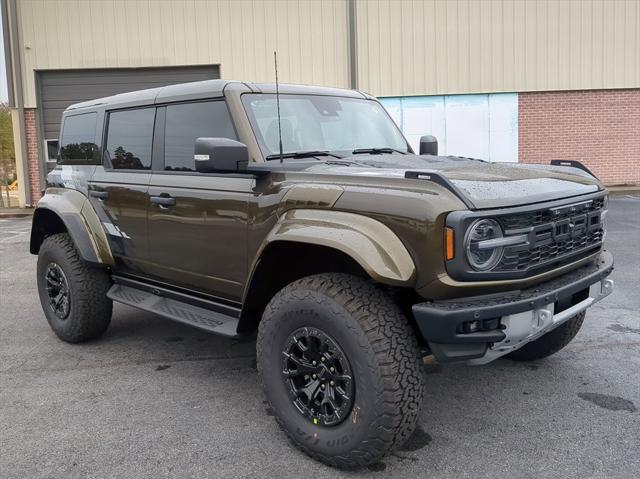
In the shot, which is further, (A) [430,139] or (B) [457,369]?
(A) [430,139]

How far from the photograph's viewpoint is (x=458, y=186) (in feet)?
9.06

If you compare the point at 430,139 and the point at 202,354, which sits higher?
the point at 430,139

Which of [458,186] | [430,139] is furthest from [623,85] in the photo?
[458,186]

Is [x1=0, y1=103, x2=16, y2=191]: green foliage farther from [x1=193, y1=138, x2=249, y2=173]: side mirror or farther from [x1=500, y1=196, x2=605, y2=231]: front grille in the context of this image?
[x1=500, y1=196, x2=605, y2=231]: front grille

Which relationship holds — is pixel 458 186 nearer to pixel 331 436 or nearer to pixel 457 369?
pixel 331 436

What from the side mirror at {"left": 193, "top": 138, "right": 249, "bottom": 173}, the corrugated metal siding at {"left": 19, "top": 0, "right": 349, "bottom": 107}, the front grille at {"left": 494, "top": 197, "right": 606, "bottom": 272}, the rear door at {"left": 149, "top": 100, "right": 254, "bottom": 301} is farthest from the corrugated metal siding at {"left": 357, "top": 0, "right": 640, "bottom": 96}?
the side mirror at {"left": 193, "top": 138, "right": 249, "bottom": 173}

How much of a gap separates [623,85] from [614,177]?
2.53 meters

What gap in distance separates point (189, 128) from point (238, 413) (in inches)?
71.7

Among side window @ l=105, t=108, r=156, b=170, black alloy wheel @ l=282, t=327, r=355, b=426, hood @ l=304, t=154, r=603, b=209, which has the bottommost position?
black alloy wheel @ l=282, t=327, r=355, b=426

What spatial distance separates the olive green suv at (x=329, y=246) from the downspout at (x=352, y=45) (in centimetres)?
1227

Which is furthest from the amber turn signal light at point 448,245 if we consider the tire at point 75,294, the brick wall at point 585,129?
the brick wall at point 585,129

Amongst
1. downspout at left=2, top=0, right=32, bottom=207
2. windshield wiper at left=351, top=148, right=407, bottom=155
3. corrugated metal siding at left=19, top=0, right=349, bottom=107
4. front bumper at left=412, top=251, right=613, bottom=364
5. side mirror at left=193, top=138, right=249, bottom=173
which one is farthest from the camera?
corrugated metal siding at left=19, top=0, right=349, bottom=107

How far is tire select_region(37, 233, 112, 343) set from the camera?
4676 millimetres

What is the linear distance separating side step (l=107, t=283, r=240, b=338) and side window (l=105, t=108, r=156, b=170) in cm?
90
